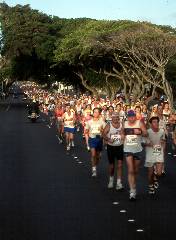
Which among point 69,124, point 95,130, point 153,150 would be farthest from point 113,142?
point 69,124

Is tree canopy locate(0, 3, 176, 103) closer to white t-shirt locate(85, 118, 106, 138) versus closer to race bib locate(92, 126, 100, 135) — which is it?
white t-shirt locate(85, 118, 106, 138)

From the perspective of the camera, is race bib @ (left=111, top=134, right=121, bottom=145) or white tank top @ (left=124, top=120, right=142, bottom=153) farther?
race bib @ (left=111, top=134, right=121, bottom=145)

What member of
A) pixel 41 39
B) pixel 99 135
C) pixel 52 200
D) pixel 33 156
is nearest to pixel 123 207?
pixel 52 200

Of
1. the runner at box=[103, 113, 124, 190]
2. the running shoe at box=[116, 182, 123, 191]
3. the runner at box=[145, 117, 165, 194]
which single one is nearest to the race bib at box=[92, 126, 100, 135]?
the runner at box=[103, 113, 124, 190]

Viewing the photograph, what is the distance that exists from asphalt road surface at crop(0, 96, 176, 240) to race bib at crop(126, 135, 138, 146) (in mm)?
972

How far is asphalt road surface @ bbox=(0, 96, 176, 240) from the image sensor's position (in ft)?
28.9

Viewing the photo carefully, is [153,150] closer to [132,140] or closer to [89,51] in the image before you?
[132,140]

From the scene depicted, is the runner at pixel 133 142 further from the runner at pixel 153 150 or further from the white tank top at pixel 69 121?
the white tank top at pixel 69 121

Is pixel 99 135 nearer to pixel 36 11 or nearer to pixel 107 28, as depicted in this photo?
pixel 107 28

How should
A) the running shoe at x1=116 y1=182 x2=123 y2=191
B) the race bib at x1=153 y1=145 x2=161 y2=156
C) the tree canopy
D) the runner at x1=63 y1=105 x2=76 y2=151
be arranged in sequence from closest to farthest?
1. the race bib at x1=153 y1=145 x2=161 y2=156
2. the running shoe at x1=116 y1=182 x2=123 y2=191
3. the runner at x1=63 y1=105 x2=76 y2=151
4. the tree canopy

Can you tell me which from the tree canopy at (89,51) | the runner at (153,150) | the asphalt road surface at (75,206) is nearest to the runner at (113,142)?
the asphalt road surface at (75,206)

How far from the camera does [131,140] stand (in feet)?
38.3

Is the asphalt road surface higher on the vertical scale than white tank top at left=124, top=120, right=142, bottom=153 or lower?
lower

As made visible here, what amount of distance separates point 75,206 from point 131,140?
69.2 inches
